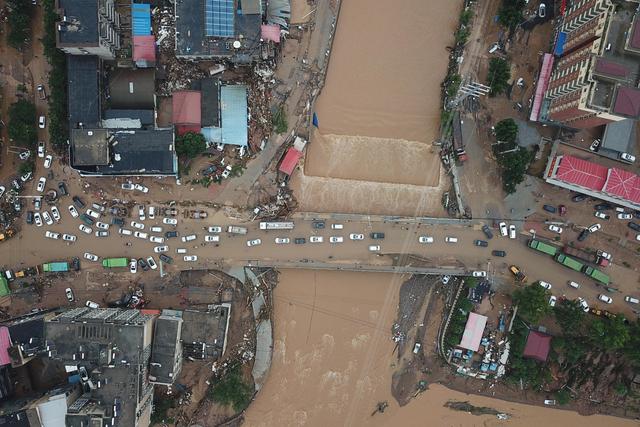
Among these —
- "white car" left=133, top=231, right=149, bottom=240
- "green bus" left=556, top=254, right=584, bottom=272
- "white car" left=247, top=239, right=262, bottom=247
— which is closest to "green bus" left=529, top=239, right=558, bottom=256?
"green bus" left=556, top=254, right=584, bottom=272

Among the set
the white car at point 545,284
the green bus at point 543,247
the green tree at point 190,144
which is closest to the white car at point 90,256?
the green tree at point 190,144

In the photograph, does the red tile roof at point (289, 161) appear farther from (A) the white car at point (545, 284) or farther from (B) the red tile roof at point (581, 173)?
(A) the white car at point (545, 284)

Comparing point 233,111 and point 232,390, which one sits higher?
point 233,111

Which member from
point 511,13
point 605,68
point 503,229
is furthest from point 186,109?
point 605,68

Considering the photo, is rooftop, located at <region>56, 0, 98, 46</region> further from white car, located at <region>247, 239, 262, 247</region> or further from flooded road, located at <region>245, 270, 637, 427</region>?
flooded road, located at <region>245, 270, 637, 427</region>

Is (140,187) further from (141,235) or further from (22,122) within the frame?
(22,122)

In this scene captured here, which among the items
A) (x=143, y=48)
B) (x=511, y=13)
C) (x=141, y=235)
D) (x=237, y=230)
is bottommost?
(x=141, y=235)

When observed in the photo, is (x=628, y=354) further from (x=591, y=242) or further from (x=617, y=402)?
(x=591, y=242)
